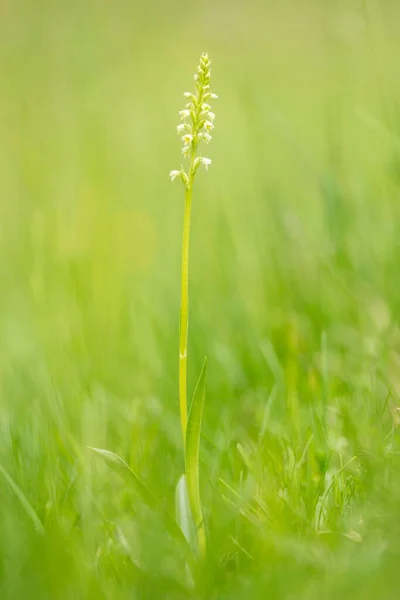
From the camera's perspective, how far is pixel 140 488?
156 centimetres

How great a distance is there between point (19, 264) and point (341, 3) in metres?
2.21

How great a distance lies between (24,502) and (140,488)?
0.24 m

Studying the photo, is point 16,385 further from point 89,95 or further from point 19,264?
point 89,95

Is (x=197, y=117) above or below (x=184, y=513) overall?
above

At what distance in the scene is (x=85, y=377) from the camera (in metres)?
2.52

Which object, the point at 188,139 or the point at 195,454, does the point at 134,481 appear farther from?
the point at 188,139

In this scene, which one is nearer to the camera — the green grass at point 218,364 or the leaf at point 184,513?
the green grass at point 218,364

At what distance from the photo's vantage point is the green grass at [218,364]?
1.44 metres

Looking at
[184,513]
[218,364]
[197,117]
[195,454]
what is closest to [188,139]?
[197,117]

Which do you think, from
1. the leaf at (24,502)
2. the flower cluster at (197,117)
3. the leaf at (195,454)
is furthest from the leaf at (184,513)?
the flower cluster at (197,117)

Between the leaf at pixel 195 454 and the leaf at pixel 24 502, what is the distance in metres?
0.31

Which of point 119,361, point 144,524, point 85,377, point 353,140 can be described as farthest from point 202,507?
point 353,140

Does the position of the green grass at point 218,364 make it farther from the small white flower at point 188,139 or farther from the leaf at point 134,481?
the small white flower at point 188,139

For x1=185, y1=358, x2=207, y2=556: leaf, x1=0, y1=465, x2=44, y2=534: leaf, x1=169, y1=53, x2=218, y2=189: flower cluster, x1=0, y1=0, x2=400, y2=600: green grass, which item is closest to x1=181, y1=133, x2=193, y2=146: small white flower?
x1=169, y1=53, x2=218, y2=189: flower cluster
